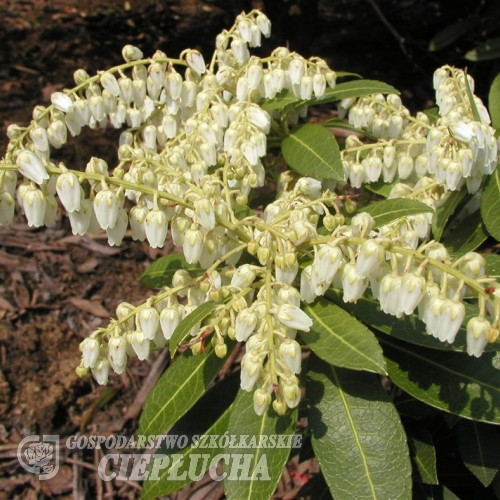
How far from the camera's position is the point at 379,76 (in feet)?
19.7

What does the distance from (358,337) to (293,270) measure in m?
0.26

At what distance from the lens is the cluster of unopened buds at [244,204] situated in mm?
1487

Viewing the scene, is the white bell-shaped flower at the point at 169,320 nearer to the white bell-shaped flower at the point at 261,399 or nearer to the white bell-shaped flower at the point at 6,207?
the white bell-shaped flower at the point at 261,399

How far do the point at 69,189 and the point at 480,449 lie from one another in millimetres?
1660

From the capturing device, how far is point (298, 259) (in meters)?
1.93

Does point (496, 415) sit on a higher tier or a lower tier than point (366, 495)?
higher

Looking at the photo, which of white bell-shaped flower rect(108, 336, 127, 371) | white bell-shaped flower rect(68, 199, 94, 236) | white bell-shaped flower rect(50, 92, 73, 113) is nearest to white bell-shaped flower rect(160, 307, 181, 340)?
white bell-shaped flower rect(108, 336, 127, 371)

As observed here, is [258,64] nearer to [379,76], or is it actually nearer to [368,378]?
[368,378]

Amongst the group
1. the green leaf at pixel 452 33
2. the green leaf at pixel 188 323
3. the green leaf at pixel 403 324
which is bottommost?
the green leaf at pixel 452 33

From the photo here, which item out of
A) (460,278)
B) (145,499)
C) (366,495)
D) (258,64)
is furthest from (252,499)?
(258,64)

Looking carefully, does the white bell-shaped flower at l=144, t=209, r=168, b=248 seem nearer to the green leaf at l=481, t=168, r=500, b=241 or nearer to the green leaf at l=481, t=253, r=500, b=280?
the green leaf at l=481, t=253, r=500, b=280

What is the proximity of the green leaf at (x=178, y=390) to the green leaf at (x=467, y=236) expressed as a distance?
3.11 ft

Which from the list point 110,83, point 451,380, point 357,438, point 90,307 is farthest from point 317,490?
point 90,307

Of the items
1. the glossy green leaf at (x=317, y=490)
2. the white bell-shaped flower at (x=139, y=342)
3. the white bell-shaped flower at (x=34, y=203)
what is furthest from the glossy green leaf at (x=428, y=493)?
the white bell-shaped flower at (x=34, y=203)
